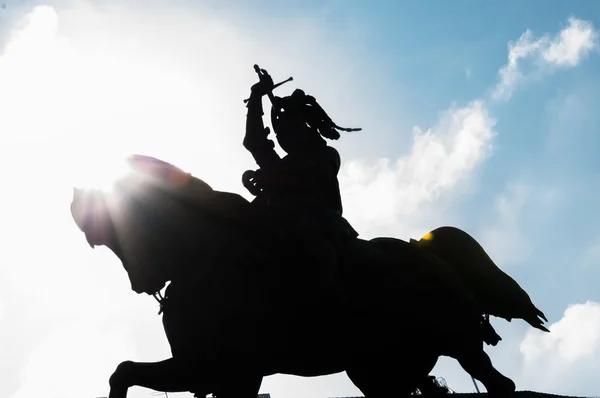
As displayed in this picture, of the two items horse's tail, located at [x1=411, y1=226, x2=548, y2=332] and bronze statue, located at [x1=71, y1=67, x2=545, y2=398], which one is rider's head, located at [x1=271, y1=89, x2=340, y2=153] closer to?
bronze statue, located at [x1=71, y1=67, x2=545, y2=398]

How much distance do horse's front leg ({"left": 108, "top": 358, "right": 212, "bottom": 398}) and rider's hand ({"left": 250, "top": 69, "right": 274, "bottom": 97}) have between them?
2.85m

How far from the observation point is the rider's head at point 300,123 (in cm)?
700

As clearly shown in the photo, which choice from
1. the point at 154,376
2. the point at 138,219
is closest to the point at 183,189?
the point at 138,219

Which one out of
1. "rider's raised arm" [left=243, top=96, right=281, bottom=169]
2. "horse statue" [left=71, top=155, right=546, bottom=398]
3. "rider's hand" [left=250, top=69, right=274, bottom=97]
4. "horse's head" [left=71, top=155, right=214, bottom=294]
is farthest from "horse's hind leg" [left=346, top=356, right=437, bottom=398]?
"rider's hand" [left=250, top=69, right=274, bottom=97]

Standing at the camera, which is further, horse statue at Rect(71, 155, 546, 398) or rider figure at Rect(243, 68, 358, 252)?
rider figure at Rect(243, 68, 358, 252)

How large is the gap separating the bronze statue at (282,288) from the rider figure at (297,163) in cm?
2

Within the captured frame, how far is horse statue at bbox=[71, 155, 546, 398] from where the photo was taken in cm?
550

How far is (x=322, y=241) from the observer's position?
228 inches

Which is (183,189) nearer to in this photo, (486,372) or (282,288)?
(282,288)

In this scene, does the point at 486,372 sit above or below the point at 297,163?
below

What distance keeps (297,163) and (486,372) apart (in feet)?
8.75

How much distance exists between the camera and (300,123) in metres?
7.08

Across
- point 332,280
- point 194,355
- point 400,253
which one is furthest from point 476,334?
point 194,355

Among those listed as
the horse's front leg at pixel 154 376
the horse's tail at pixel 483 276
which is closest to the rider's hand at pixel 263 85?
the horse's tail at pixel 483 276
